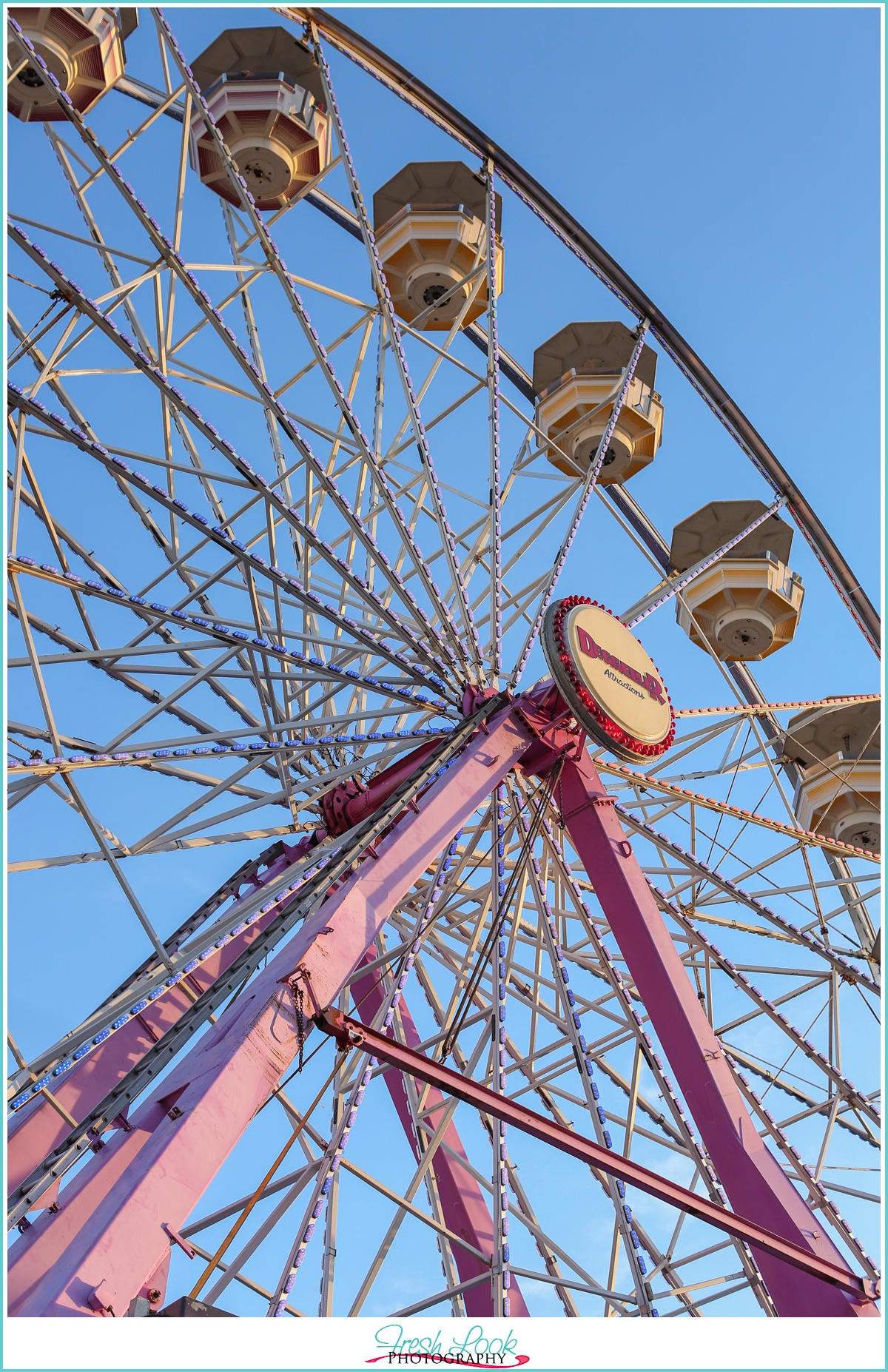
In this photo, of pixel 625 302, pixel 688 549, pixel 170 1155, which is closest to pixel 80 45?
pixel 625 302

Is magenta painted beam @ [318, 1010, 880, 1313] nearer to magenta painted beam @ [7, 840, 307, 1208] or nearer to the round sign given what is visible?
magenta painted beam @ [7, 840, 307, 1208]

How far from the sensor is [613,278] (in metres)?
14.7

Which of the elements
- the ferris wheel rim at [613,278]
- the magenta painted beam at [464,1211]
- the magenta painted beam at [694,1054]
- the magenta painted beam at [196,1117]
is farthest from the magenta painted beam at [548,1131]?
the ferris wheel rim at [613,278]

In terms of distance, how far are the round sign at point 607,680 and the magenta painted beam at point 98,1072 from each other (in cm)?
303

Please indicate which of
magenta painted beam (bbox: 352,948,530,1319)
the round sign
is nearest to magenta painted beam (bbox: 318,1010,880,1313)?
magenta painted beam (bbox: 352,948,530,1319)

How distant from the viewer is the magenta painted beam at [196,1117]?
226 inches

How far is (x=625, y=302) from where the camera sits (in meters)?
15.0

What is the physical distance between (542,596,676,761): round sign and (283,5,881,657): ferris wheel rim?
4.49 m

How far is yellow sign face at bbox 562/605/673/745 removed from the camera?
10.9m

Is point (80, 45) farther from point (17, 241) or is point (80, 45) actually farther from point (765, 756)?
point (765, 756)

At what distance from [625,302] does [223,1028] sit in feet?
34.7

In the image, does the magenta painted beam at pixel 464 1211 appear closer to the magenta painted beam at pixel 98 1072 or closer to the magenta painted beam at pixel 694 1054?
the magenta painted beam at pixel 98 1072

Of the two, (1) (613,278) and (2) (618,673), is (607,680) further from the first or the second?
(1) (613,278)

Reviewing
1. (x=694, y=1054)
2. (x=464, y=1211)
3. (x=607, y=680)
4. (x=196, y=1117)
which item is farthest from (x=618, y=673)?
(x=196, y=1117)
